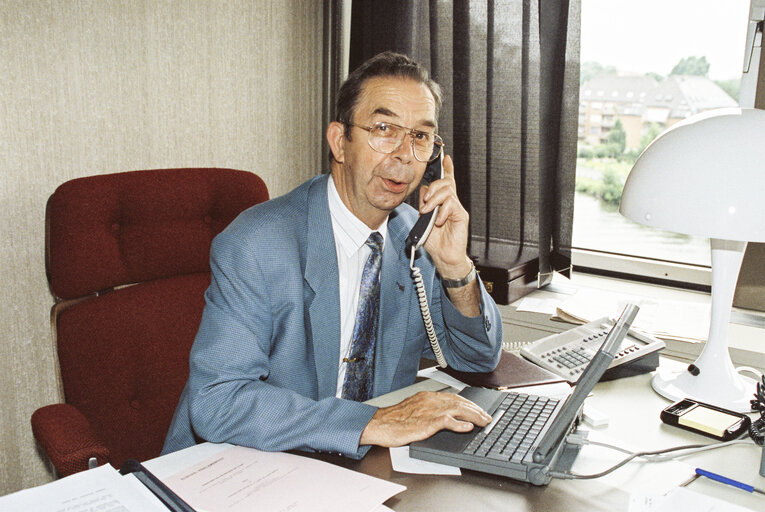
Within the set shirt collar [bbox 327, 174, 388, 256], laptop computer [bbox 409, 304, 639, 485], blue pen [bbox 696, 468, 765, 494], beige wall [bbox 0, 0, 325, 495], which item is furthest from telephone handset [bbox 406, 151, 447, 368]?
beige wall [bbox 0, 0, 325, 495]

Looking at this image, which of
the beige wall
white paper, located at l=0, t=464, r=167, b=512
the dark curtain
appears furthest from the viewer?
the dark curtain

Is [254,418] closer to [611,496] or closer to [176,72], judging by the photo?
[611,496]

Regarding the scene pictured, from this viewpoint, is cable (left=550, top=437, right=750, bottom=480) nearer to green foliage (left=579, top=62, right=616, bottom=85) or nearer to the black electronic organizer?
the black electronic organizer

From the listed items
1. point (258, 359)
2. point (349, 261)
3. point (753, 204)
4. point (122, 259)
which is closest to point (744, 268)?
point (753, 204)

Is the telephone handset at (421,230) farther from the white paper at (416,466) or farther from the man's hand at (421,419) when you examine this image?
the white paper at (416,466)

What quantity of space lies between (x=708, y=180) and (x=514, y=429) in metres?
0.55

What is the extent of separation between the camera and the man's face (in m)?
1.32

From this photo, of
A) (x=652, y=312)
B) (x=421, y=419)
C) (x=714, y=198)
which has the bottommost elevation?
(x=652, y=312)

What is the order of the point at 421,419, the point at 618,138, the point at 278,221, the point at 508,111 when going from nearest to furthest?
the point at 421,419 → the point at 278,221 → the point at 508,111 → the point at 618,138

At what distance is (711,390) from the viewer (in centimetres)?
129

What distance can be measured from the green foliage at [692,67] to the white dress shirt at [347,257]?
1314mm

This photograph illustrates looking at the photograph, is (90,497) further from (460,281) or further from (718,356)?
(718,356)

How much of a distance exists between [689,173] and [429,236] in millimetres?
545

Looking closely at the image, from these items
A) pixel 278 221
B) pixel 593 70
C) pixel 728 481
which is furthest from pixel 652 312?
pixel 278 221
